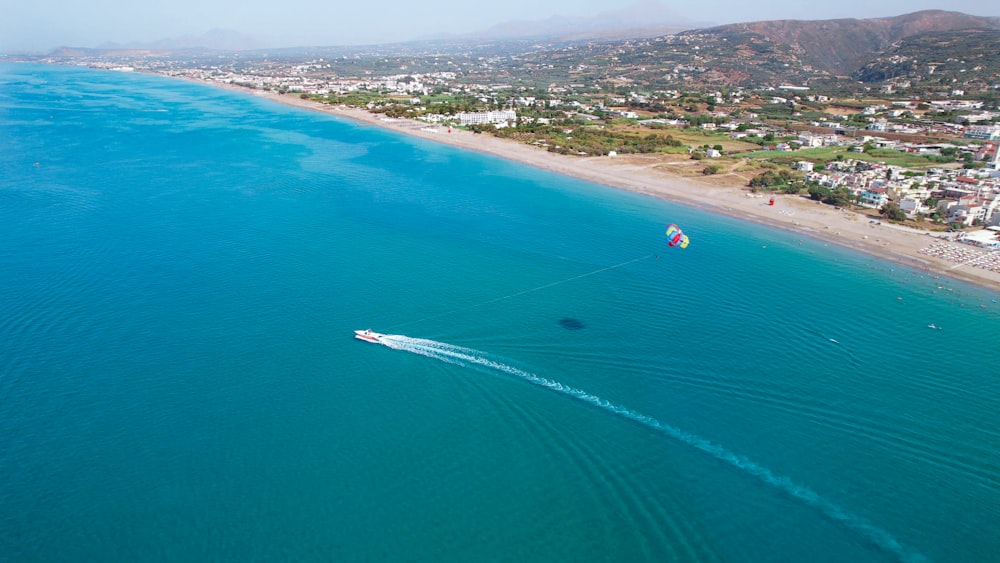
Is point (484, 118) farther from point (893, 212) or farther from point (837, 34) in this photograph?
point (837, 34)

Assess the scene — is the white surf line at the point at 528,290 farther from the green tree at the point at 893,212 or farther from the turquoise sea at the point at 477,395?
the green tree at the point at 893,212

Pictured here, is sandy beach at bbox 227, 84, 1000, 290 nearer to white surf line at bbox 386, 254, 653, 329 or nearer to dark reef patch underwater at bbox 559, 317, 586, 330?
white surf line at bbox 386, 254, 653, 329

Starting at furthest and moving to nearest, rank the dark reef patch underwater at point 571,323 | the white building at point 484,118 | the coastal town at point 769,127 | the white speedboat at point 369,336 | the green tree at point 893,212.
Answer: the white building at point 484,118, the coastal town at point 769,127, the green tree at point 893,212, the dark reef patch underwater at point 571,323, the white speedboat at point 369,336

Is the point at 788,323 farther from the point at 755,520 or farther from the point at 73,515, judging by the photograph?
the point at 73,515

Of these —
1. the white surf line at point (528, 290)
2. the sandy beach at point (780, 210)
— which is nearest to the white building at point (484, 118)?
the sandy beach at point (780, 210)

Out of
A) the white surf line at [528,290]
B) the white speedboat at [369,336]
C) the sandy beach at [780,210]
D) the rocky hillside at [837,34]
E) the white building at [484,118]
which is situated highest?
the rocky hillside at [837,34]

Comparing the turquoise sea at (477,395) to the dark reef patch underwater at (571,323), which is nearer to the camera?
the turquoise sea at (477,395)
